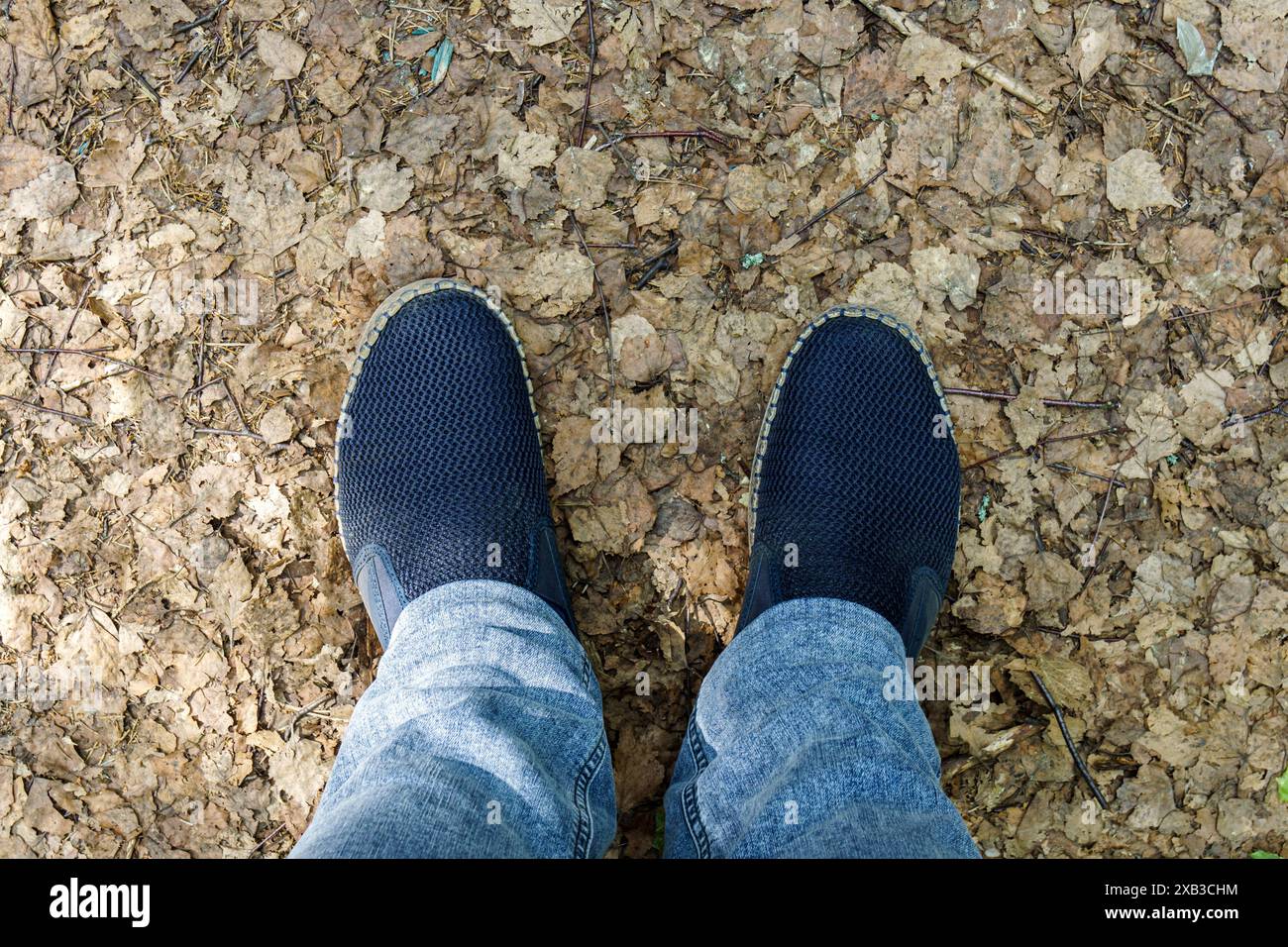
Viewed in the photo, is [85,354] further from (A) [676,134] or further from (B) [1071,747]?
(B) [1071,747]

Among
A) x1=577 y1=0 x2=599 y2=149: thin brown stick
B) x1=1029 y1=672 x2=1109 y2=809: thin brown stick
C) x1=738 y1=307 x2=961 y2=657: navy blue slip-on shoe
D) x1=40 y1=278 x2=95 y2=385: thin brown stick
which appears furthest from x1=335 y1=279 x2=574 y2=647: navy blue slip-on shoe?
x1=1029 y1=672 x2=1109 y2=809: thin brown stick

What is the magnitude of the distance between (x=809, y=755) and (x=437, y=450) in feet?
3.85

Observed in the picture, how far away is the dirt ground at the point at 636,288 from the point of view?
2.17m

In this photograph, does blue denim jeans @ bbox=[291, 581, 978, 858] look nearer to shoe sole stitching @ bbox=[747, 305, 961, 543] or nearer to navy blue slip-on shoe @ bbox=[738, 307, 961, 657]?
navy blue slip-on shoe @ bbox=[738, 307, 961, 657]

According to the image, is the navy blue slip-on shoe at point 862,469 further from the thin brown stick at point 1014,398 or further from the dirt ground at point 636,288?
the dirt ground at point 636,288

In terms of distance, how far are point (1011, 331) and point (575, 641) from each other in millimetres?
1317

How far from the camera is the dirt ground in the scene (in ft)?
7.13

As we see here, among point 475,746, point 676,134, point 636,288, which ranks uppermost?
point 676,134

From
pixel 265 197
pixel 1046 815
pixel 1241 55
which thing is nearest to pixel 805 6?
pixel 1241 55

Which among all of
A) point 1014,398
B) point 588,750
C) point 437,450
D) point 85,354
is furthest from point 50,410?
point 1014,398

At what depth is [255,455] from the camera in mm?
2188

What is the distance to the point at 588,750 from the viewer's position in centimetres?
177

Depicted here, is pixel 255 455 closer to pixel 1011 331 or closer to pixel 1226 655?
pixel 1011 331

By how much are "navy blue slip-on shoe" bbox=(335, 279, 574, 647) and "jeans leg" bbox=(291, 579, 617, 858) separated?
0.14 m
